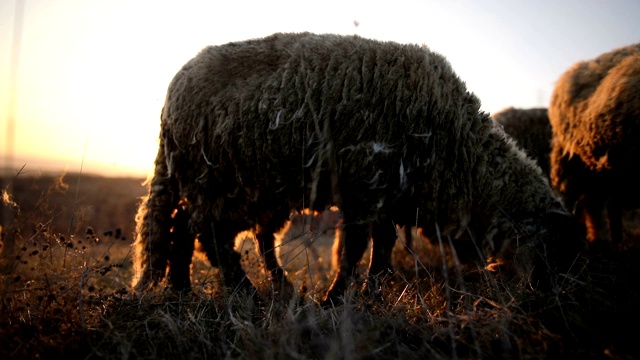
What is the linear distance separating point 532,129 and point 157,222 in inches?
199

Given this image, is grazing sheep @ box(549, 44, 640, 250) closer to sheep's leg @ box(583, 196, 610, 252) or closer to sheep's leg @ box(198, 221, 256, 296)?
sheep's leg @ box(583, 196, 610, 252)

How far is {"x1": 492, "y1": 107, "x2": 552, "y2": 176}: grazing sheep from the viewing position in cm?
579

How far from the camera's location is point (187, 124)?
137 inches

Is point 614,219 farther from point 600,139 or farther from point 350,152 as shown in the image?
point 350,152

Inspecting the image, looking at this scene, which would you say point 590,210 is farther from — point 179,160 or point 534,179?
point 179,160

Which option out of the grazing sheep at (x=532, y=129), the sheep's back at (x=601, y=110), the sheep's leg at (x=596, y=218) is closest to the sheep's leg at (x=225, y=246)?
the sheep's back at (x=601, y=110)

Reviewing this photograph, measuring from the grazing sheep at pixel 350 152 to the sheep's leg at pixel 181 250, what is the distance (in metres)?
0.10

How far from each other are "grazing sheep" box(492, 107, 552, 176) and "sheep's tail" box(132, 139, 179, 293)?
4473mm

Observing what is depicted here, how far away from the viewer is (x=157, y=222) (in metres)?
3.67

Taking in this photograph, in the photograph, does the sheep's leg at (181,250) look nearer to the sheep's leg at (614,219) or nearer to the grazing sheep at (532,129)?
the grazing sheep at (532,129)

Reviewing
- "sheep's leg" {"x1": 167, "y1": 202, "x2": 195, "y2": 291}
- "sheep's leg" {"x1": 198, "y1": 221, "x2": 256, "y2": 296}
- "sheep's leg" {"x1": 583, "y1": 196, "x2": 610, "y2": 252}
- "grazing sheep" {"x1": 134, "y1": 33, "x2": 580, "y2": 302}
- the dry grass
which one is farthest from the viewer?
"sheep's leg" {"x1": 583, "y1": 196, "x2": 610, "y2": 252}

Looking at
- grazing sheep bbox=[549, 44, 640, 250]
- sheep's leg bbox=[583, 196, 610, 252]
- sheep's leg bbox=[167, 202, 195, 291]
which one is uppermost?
grazing sheep bbox=[549, 44, 640, 250]

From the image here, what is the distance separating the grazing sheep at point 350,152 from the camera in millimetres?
3170

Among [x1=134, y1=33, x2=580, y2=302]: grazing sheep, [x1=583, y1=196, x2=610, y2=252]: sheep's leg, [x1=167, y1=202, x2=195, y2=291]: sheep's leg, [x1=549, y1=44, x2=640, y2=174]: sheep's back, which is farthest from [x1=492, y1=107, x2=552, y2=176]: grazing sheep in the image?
[x1=167, y1=202, x2=195, y2=291]: sheep's leg
